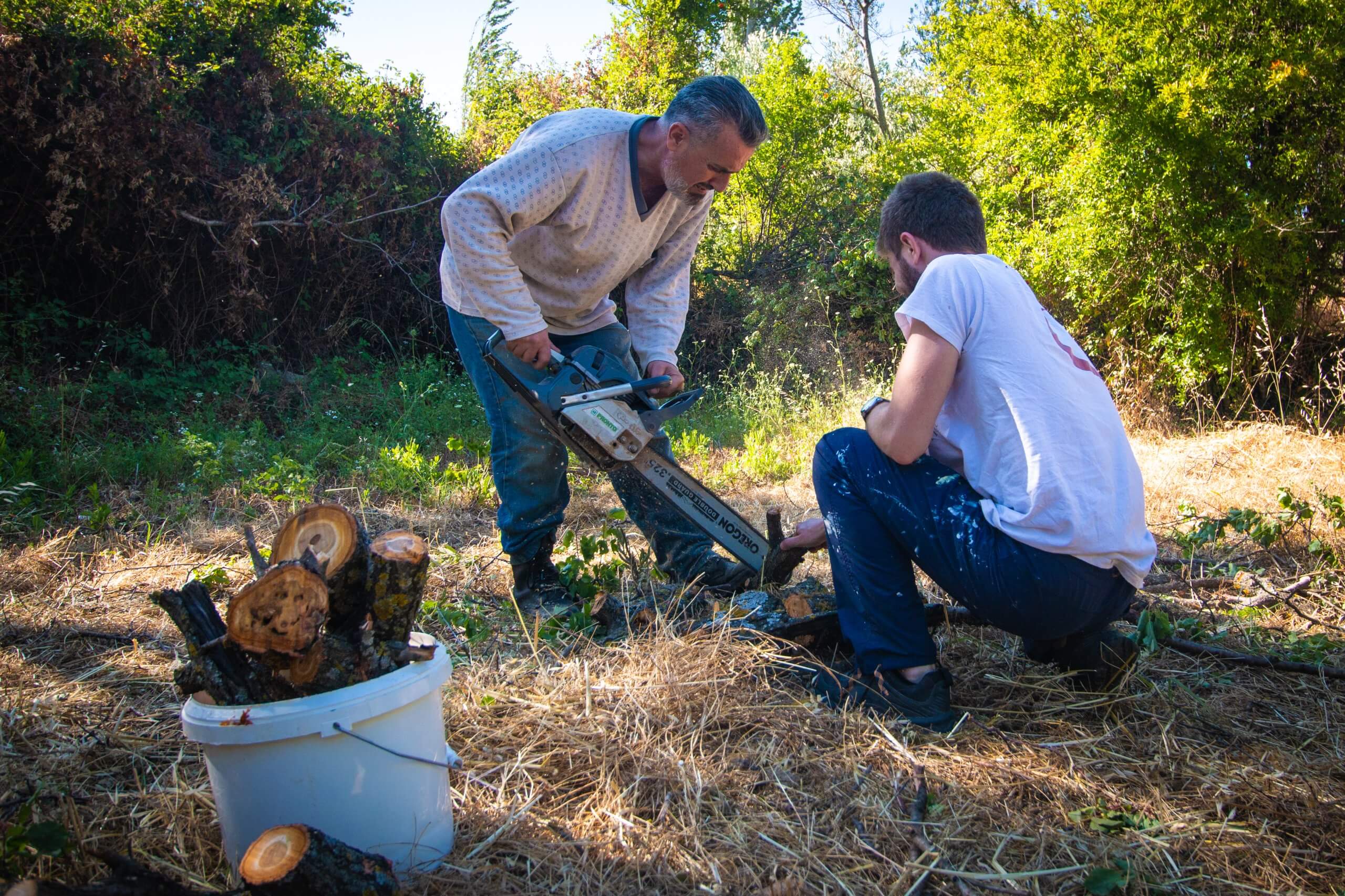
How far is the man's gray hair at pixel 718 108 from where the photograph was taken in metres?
2.83

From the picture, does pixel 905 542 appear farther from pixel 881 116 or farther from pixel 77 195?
pixel 881 116

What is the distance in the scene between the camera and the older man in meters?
2.82

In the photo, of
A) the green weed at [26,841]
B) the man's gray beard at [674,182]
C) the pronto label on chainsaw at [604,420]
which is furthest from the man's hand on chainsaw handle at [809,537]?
the green weed at [26,841]

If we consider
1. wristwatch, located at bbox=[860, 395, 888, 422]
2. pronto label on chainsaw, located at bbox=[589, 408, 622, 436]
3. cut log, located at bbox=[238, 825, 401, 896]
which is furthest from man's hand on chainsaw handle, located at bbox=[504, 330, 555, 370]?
cut log, located at bbox=[238, 825, 401, 896]

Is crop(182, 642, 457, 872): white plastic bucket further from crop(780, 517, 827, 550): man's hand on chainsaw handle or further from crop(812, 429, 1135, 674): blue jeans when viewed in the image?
crop(780, 517, 827, 550): man's hand on chainsaw handle

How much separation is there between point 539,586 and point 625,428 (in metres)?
0.73

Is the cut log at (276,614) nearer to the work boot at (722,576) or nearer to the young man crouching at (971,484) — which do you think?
the young man crouching at (971,484)

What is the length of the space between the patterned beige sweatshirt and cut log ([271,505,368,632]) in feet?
3.91

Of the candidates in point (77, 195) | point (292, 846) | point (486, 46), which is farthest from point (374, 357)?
point (292, 846)

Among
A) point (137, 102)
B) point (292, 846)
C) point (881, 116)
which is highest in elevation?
Result: point (881, 116)

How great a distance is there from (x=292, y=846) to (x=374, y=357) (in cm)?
729

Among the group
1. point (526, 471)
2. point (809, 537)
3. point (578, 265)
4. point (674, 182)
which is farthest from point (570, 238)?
point (809, 537)

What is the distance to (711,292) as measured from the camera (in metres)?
9.77

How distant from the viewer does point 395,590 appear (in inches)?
68.5
